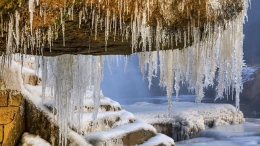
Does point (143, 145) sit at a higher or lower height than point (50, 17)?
lower

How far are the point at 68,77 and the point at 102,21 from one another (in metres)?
1.63

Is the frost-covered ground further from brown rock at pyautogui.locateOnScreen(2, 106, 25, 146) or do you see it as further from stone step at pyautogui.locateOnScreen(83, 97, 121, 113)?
brown rock at pyautogui.locateOnScreen(2, 106, 25, 146)

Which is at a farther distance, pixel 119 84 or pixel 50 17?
pixel 119 84

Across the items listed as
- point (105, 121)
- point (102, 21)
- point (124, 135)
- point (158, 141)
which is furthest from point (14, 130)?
point (158, 141)

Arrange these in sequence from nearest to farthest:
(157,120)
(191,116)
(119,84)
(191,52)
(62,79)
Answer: (191,52), (62,79), (157,120), (191,116), (119,84)

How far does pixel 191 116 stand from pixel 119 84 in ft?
175

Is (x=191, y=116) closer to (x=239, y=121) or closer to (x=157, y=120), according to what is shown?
(x=157, y=120)

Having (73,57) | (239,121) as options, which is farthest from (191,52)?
(239,121)

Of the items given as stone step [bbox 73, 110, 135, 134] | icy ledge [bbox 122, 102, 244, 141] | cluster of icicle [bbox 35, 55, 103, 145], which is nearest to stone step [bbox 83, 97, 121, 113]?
stone step [bbox 73, 110, 135, 134]

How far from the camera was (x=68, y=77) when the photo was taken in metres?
3.45

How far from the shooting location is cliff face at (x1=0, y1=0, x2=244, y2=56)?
1776mm

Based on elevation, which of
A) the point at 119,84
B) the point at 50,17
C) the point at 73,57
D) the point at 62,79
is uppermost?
the point at 50,17

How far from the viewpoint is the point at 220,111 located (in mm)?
12750

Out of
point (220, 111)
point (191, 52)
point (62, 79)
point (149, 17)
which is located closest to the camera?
point (149, 17)
